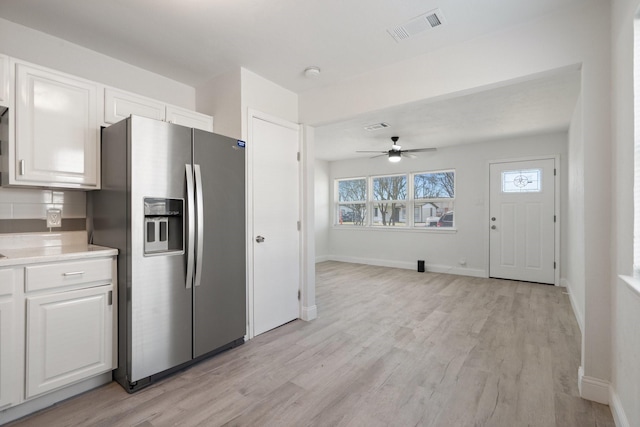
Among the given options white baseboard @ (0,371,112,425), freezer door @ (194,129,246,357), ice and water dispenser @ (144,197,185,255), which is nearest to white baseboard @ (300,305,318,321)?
freezer door @ (194,129,246,357)

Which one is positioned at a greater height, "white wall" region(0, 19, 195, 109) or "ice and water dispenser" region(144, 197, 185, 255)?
"white wall" region(0, 19, 195, 109)

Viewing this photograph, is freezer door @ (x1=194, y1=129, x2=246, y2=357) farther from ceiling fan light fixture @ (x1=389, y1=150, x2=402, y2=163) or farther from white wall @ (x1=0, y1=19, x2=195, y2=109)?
ceiling fan light fixture @ (x1=389, y1=150, x2=402, y2=163)

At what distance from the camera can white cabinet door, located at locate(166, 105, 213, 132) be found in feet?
8.80

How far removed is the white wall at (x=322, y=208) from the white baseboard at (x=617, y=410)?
5.56 m

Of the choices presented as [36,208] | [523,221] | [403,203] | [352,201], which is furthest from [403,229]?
[36,208]

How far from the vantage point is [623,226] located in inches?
64.7

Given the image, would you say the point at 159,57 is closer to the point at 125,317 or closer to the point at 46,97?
the point at 46,97

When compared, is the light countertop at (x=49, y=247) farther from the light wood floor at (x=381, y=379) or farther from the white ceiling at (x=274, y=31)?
the white ceiling at (x=274, y=31)

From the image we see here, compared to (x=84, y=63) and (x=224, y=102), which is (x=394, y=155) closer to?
(x=224, y=102)

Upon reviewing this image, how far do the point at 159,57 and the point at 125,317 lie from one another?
2155 millimetres

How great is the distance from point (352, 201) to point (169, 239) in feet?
17.7

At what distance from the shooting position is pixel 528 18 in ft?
6.89

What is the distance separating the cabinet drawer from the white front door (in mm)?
5646

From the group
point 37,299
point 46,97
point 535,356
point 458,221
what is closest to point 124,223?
point 37,299
